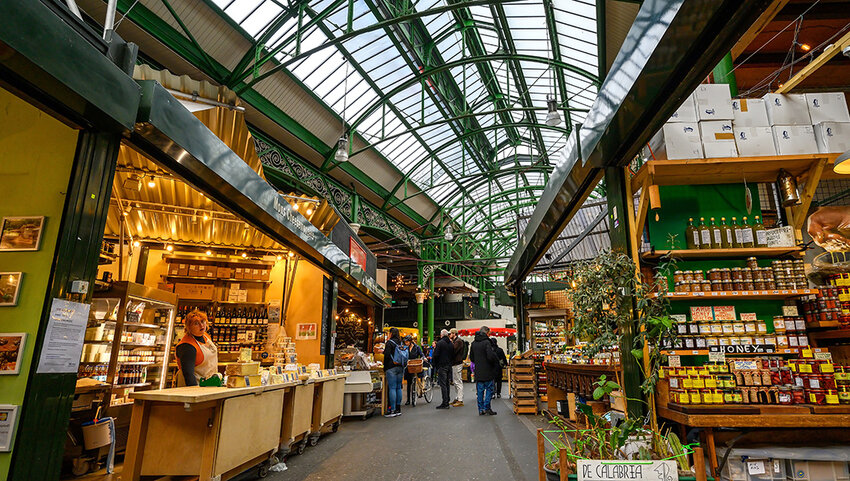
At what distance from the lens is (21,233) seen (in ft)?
8.95

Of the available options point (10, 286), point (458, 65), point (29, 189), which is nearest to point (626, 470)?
point (10, 286)

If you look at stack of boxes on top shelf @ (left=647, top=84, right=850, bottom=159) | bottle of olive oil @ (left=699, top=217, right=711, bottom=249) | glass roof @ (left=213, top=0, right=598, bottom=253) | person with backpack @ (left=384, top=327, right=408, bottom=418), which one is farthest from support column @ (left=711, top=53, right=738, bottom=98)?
person with backpack @ (left=384, top=327, right=408, bottom=418)

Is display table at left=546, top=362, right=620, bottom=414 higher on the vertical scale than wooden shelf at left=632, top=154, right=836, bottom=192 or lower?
lower

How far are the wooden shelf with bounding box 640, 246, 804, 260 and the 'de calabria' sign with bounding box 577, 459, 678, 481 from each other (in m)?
2.81

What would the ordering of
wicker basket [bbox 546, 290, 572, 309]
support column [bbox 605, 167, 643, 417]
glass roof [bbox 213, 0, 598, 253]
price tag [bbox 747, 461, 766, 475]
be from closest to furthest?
price tag [bbox 747, 461, 766, 475], support column [bbox 605, 167, 643, 417], glass roof [bbox 213, 0, 598, 253], wicker basket [bbox 546, 290, 572, 309]

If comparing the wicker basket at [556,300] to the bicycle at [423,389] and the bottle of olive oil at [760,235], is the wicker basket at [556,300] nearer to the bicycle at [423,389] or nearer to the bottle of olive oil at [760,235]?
the bicycle at [423,389]

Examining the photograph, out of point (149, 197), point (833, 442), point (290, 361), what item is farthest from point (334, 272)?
point (833, 442)

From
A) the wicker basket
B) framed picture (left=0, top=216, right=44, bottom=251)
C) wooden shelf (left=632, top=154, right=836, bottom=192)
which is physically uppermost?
wooden shelf (left=632, top=154, right=836, bottom=192)

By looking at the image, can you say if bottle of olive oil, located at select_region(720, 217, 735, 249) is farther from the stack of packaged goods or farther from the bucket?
the bucket

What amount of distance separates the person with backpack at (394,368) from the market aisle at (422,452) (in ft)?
1.65

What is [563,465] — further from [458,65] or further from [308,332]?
[458,65]

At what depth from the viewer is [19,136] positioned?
9.93 feet

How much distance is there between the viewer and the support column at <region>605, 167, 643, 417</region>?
12.5 ft

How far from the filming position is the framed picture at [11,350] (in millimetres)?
2445
